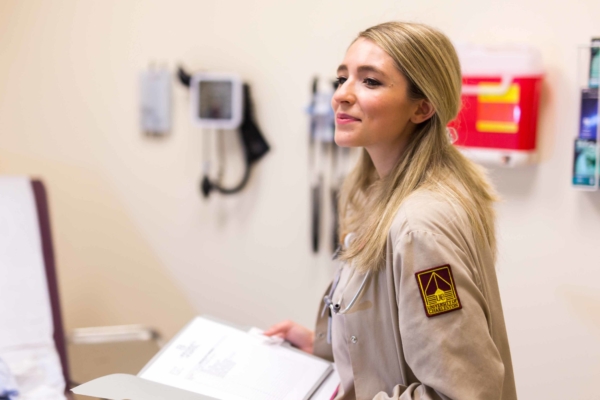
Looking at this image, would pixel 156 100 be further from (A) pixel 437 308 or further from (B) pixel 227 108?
(A) pixel 437 308

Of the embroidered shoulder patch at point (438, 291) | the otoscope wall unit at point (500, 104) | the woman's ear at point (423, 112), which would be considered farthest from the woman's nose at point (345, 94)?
the otoscope wall unit at point (500, 104)

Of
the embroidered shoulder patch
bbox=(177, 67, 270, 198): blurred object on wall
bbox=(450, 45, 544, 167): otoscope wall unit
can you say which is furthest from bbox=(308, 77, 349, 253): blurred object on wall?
the embroidered shoulder patch

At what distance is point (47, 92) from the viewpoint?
2.64 meters

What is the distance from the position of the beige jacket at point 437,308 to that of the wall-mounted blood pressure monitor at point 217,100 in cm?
112

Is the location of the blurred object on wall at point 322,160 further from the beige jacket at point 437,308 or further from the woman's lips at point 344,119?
the beige jacket at point 437,308

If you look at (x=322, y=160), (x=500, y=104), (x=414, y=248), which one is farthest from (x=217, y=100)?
(x=414, y=248)

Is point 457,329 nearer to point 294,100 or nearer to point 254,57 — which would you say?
point 294,100

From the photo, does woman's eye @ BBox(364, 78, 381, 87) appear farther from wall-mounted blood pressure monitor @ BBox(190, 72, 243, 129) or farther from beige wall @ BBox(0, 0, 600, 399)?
wall-mounted blood pressure monitor @ BBox(190, 72, 243, 129)

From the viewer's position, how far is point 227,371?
4.37 ft

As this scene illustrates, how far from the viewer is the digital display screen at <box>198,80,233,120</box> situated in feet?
7.04

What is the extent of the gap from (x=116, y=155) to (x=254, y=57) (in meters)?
0.73

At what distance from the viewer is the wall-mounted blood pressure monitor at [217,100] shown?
83.9 inches

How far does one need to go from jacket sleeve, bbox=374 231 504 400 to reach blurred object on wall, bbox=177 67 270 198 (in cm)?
120

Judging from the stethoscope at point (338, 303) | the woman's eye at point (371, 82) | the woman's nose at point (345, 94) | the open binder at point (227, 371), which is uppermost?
the woman's eye at point (371, 82)
